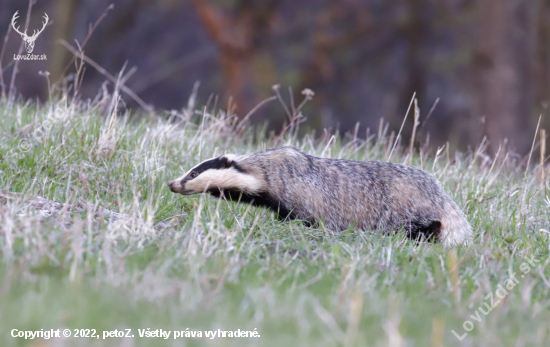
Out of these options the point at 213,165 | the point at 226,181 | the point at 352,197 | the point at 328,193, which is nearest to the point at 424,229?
the point at 352,197

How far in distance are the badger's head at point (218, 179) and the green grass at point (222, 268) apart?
15 cm

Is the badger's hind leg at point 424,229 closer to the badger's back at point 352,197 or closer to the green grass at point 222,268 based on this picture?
the badger's back at point 352,197

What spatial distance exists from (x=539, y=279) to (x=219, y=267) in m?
2.13

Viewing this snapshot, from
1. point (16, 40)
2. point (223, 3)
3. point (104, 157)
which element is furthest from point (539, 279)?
point (16, 40)

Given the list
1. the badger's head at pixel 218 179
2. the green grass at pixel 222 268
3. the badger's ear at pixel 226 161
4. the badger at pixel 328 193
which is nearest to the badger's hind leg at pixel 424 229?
the badger at pixel 328 193

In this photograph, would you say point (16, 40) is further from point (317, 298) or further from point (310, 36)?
point (317, 298)

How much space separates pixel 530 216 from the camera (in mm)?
6543

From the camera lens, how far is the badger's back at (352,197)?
19.0 feet

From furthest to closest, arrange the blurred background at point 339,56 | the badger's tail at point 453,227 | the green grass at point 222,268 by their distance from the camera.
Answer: the blurred background at point 339,56, the badger's tail at point 453,227, the green grass at point 222,268

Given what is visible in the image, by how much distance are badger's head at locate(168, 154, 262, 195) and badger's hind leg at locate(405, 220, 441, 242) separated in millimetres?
1265

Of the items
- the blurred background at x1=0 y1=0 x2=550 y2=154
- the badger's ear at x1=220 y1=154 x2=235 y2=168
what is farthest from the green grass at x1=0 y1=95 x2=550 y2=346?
the blurred background at x1=0 y1=0 x2=550 y2=154

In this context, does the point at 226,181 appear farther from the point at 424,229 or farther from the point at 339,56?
the point at 339,56

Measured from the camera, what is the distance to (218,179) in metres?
5.85

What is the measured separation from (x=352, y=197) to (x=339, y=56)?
14.4 m
